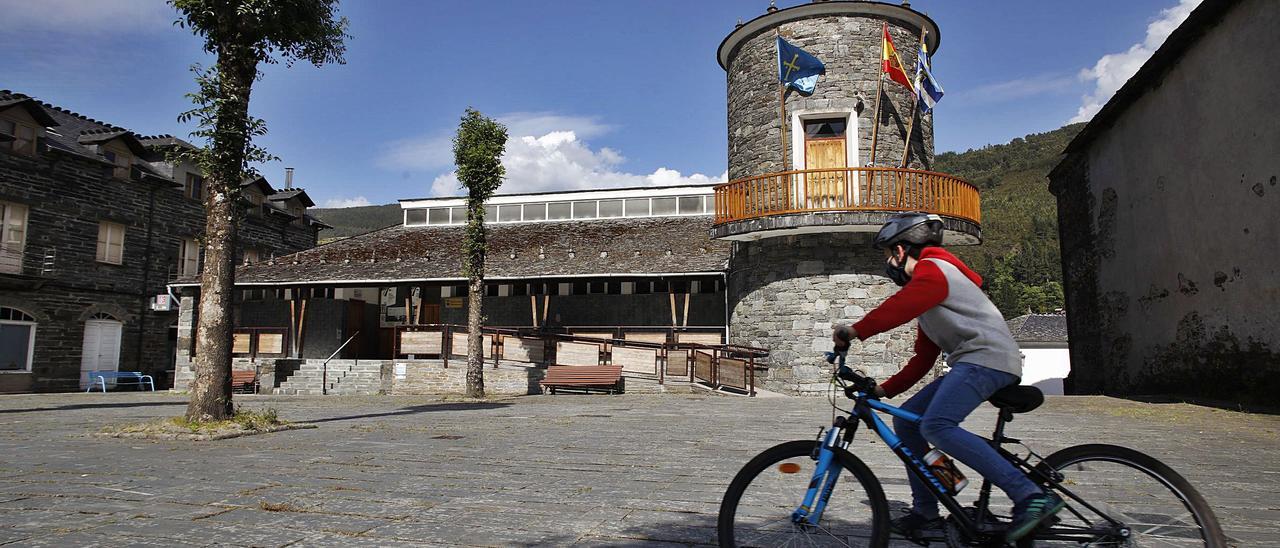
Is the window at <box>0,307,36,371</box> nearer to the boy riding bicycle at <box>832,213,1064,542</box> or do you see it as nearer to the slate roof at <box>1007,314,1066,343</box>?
the boy riding bicycle at <box>832,213,1064,542</box>

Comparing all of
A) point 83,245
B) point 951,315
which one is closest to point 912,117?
point 951,315

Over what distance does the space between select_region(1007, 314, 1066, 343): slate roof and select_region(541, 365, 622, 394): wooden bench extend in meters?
38.6

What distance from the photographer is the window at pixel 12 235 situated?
24969 mm

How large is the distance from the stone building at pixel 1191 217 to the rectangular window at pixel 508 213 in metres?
18.4

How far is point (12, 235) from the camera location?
997 inches

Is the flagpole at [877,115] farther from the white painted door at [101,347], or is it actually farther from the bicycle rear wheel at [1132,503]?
the white painted door at [101,347]

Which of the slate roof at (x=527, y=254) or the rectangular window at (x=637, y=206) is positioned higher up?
the rectangular window at (x=637, y=206)

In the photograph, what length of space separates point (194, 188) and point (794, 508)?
115 ft

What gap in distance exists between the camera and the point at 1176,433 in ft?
28.5

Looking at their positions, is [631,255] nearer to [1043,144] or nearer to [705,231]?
[705,231]

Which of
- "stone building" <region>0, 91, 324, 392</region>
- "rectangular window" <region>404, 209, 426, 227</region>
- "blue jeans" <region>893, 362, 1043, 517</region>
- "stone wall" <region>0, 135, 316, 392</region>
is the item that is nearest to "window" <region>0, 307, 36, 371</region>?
"stone building" <region>0, 91, 324, 392</region>

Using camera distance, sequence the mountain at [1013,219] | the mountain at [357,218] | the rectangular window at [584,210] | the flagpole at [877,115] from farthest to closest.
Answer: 1. the mountain at [357,218]
2. the mountain at [1013,219]
3. the rectangular window at [584,210]
4. the flagpole at [877,115]

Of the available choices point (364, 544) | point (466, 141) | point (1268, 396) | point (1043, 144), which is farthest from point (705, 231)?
point (1043, 144)

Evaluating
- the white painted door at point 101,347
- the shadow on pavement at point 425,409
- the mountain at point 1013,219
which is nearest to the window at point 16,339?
the white painted door at point 101,347
